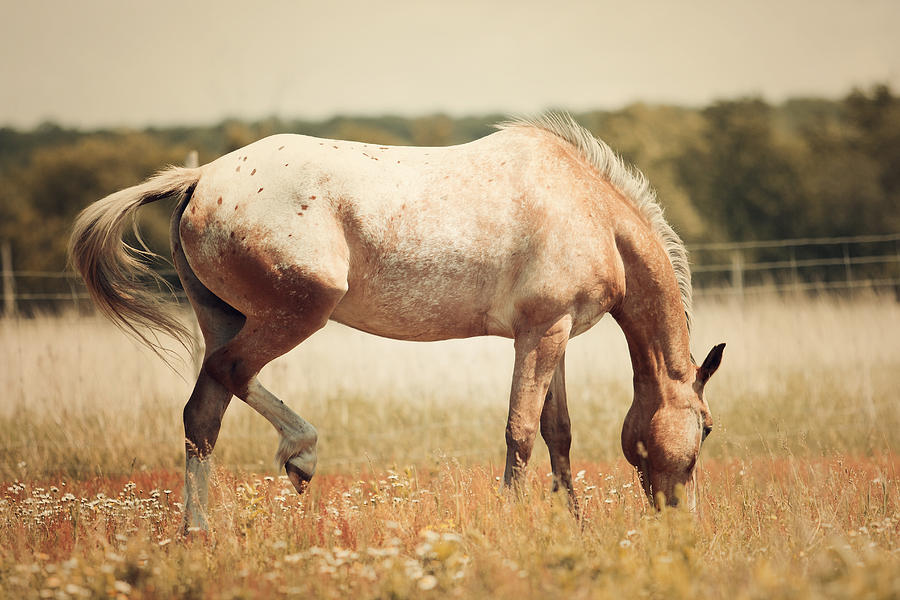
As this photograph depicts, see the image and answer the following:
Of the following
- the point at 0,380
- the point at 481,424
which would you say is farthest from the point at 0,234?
the point at 481,424

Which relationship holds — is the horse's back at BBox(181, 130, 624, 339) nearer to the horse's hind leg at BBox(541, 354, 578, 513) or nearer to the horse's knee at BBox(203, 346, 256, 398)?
the horse's knee at BBox(203, 346, 256, 398)

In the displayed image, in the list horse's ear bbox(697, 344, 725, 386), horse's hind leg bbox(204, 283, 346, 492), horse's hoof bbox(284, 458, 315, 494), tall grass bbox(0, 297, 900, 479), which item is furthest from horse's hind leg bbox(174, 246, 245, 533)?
horse's ear bbox(697, 344, 725, 386)

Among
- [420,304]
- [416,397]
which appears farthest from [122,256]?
[416,397]

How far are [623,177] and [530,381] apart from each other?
154 cm

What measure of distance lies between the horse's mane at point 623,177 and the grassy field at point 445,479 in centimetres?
135

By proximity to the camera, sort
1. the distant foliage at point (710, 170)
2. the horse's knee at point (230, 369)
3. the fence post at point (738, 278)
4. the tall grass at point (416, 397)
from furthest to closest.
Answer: the distant foliage at point (710, 170), the fence post at point (738, 278), the tall grass at point (416, 397), the horse's knee at point (230, 369)

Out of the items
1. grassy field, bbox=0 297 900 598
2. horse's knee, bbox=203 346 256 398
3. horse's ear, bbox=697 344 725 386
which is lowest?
grassy field, bbox=0 297 900 598

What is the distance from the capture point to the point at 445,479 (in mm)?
5145

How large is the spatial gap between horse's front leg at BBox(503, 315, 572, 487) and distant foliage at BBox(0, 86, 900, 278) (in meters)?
24.6

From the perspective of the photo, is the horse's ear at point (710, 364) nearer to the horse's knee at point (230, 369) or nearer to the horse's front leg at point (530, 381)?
the horse's front leg at point (530, 381)

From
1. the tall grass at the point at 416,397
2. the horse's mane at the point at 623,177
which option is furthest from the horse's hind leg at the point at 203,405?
the horse's mane at the point at 623,177

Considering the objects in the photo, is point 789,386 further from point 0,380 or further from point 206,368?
point 0,380

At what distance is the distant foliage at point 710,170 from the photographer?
3042 cm

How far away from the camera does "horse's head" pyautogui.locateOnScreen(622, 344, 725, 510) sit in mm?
4984
